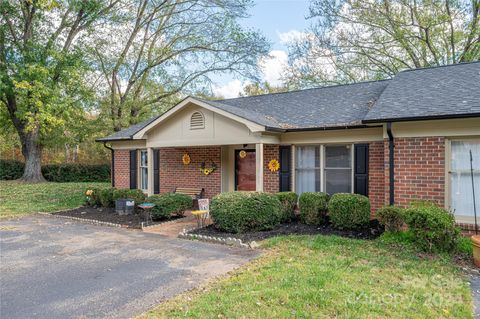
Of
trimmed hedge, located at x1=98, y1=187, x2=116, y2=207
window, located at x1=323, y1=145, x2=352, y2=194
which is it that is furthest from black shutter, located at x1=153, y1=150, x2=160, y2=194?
window, located at x1=323, y1=145, x2=352, y2=194

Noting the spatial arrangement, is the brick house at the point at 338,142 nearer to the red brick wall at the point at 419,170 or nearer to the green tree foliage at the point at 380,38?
the red brick wall at the point at 419,170

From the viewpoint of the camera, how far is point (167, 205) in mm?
9570

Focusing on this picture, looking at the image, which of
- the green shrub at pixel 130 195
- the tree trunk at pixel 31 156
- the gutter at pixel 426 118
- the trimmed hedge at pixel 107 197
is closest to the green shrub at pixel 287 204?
the gutter at pixel 426 118

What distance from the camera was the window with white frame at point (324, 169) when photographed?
907 centimetres

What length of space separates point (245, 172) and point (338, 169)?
3.59m

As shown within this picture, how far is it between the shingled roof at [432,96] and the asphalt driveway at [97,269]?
4.61 meters

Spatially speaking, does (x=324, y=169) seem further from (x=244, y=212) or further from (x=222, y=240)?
(x=222, y=240)

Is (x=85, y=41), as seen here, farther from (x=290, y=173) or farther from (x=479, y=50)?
(x=479, y=50)

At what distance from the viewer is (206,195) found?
11.7 m

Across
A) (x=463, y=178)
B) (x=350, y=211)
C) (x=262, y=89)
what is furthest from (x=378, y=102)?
(x=262, y=89)

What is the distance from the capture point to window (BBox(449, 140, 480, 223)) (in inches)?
268

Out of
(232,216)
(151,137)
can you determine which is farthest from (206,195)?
(232,216)

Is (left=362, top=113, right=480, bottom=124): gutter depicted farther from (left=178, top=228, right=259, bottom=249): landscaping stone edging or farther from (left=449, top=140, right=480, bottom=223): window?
(left=178, top=228, right=259, bottom=249): landscaping stone edging

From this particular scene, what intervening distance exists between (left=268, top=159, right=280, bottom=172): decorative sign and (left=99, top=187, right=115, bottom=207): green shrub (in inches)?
236
